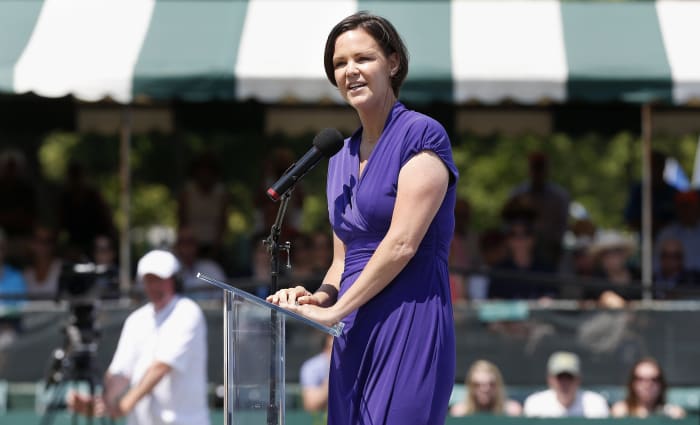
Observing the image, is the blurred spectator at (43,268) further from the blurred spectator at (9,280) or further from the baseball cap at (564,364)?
the baseball cap at (564,364)

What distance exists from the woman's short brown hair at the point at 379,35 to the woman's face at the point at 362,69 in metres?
0.02

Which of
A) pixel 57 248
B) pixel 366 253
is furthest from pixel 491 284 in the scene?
pixel 366 253

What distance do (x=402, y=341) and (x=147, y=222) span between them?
26220mm

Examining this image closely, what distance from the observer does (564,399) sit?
9.25m

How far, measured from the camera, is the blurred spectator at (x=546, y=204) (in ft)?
38.8

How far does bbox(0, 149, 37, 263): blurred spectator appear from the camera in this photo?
13.1 m

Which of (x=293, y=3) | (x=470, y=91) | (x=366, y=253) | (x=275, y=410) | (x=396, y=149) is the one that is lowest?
(x=275, y=410)

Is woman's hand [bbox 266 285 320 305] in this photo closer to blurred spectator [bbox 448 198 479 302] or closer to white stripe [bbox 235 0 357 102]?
white stripe [bbox 235 0 357 102]

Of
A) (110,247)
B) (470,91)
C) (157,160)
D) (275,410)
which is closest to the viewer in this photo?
(275,410)

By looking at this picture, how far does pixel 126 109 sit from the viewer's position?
1104 cm

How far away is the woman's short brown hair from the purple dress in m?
0.19

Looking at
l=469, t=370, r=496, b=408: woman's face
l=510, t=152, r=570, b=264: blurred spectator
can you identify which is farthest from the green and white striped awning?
l=469, t=370, r=496, b=408: woman's face

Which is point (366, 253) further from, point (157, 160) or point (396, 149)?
point (157, 160)

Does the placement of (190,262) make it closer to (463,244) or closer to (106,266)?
(106,266)
